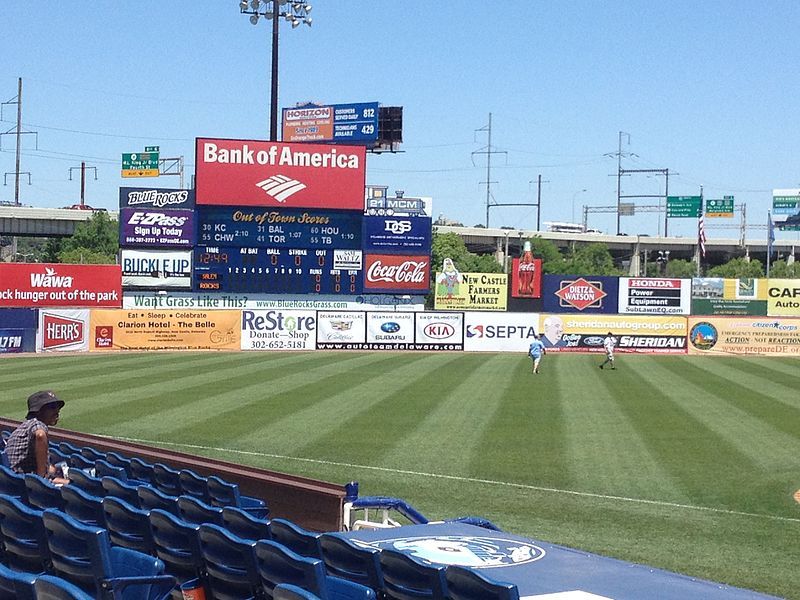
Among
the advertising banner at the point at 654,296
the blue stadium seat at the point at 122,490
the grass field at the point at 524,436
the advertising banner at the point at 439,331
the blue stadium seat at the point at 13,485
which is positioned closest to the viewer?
the blue stadium seat at the point at 122,490

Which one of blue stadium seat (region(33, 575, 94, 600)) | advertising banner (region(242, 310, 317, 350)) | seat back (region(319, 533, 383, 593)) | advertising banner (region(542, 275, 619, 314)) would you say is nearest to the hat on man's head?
seat back (region(319, 533, 383, 593))

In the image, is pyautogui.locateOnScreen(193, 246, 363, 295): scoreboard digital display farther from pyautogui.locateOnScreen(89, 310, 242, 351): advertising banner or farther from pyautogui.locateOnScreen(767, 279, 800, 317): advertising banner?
pyautogui.locateOnScreen(767, 279, 800, 317): advertising banner

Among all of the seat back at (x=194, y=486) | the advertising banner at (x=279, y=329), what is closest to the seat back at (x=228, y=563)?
the seat back at (x=194, y=486)

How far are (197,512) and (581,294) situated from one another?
49.6m

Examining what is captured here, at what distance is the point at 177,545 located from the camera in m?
6.99

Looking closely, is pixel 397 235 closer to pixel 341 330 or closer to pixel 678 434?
pixel 341 330

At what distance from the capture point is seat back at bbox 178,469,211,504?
9.94m

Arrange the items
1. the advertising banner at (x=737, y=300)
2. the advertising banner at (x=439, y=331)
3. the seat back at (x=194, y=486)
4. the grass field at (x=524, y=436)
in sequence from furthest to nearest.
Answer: the advertising banner at (x=737, y=300) → the advertising banner at (x=439, y=331) → the grass field at (x=524, y=436) → the seat back at (x=194, y=486)

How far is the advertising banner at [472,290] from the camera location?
6078 cm

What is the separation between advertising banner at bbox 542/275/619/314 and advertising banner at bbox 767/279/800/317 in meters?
12.6

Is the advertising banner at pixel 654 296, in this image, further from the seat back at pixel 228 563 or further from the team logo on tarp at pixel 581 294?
the seat back at pixel 228 563

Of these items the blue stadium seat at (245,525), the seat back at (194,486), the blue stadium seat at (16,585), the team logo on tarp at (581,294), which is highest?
the team logo on tarp at (581,294)

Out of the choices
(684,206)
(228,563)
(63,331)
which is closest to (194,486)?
(228,563)

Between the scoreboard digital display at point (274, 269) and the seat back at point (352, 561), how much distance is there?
41.0 metres
